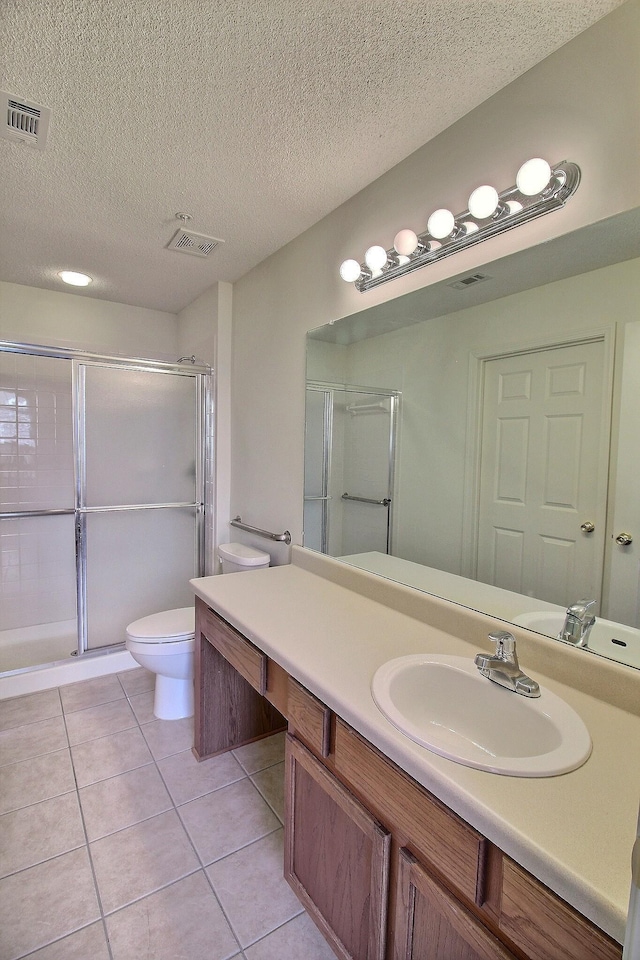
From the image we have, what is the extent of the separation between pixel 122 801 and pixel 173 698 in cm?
55

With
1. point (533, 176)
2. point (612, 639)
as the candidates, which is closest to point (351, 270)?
point (533, 176)

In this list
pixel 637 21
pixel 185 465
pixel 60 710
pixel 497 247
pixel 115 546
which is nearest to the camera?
pixel 637 21

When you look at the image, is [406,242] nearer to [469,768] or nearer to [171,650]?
[469,768]

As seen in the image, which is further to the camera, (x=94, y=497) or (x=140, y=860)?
(x=94, y=497)

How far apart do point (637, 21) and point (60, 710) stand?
3248 millimetres

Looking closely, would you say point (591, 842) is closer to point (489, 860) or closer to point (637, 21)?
point (489, 860)

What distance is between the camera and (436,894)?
814mm

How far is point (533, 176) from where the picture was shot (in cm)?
114

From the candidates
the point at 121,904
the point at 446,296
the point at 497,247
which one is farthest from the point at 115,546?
the point at 497,247

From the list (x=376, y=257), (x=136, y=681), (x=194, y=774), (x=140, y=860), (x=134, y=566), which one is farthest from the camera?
(x=134, y=566)

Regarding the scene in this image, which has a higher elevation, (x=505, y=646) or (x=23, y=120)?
(x=23, y=120)

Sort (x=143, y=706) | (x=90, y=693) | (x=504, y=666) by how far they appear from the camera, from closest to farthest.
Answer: (x=504, y=666) < (x=143, y=706) < (x=90, y=693)

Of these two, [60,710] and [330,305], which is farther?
[60,710]

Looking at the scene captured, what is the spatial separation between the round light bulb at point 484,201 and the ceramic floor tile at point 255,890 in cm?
206
